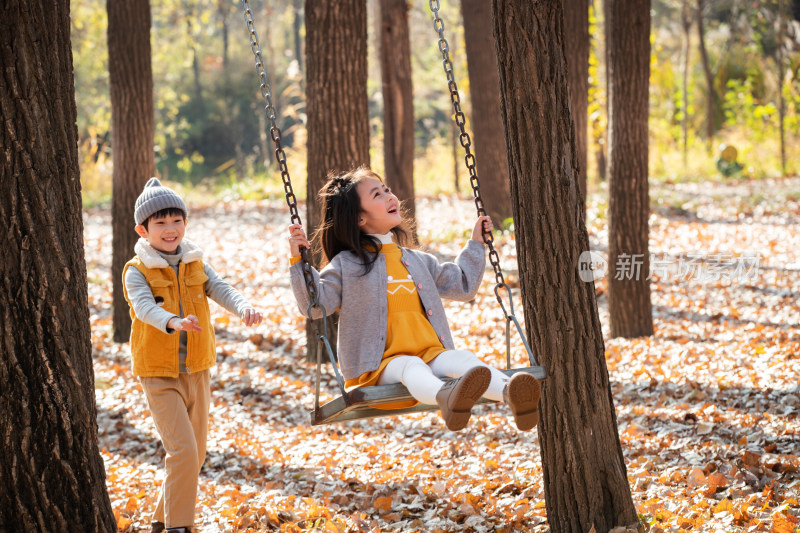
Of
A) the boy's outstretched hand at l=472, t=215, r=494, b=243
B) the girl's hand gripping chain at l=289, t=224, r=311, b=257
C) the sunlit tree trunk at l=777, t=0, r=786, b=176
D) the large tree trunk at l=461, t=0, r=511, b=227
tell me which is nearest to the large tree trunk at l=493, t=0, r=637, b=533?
the boy's outstretched hand at l=472, t=215, r=494, b=243

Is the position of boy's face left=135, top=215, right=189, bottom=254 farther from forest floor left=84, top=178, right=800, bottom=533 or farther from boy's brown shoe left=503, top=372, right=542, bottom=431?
boy's brown shoe left=503, top=372, right=542, bottom=431

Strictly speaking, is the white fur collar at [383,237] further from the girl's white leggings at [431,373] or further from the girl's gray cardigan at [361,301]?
the girl's white leggings at [431,373]

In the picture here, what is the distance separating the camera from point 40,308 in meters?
2.84

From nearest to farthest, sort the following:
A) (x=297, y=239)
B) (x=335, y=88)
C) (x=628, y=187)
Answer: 1. (x=297, y=239)
2. (x=335, y=88)
3. (x=628, y=187)

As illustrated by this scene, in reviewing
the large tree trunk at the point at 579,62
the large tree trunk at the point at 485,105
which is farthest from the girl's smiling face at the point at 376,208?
the large tree trunk at the point at 485,105

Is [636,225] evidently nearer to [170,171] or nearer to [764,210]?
[764,210]

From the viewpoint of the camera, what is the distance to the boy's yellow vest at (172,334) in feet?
12.4

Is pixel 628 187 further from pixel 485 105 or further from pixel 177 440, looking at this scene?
pixel 177 440

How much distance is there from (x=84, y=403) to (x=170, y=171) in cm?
3134

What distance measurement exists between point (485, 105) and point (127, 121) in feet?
17.8

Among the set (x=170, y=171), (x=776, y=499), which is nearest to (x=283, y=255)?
(x=776, y=499)

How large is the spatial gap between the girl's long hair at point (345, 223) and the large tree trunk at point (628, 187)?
13.8ft

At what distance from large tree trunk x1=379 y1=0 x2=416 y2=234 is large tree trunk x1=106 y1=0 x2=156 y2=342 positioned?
3283 millimetres

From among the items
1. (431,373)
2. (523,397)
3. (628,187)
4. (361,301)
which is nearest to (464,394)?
(523,397)
